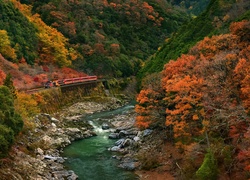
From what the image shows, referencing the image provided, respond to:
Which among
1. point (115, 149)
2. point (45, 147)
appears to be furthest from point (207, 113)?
point (45, 147)

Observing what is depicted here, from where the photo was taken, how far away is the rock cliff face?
23328 millimetres

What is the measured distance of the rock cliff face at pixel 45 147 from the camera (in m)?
23.3

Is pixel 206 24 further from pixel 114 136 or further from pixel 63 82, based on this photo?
pixel 63 82

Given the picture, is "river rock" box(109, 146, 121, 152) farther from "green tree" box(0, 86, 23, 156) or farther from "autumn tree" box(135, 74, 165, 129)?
"green tree" box(0, 86, 23, 156)

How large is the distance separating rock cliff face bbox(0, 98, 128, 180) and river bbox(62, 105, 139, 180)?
86cm

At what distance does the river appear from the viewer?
82.4 ft

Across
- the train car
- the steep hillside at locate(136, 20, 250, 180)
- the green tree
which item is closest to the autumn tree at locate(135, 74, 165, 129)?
the steep hillside at locate(136, 20, 250, 180)

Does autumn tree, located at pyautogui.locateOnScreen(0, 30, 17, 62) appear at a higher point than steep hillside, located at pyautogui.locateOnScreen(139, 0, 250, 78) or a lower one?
lower

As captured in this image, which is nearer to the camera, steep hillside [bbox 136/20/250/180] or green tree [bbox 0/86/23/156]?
steep hillside [bbox 136/20/250/180]

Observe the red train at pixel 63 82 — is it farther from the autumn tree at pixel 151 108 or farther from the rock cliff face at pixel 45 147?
the autumn tree at pixel 151 108

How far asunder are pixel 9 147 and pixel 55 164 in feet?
13.7

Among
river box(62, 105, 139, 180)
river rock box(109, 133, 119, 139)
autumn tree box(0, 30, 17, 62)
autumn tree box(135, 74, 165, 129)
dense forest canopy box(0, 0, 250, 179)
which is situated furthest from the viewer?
autumn tree box(0, 30, 17, 62)

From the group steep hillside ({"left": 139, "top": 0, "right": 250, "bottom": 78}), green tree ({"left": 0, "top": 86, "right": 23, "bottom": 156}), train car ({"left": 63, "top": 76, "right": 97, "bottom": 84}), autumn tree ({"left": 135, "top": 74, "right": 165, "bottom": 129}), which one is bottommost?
train car ({"left": 63, "top": 76, "right": 97, "bottom": 84})

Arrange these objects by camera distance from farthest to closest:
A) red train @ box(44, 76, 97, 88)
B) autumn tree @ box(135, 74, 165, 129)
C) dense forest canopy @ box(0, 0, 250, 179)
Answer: red train @ box(44, 76, 97, 88) → autumn tree @ box(135, 74, 165, 129) → dense forest canopy @ box(0, 0, 250, 179)
